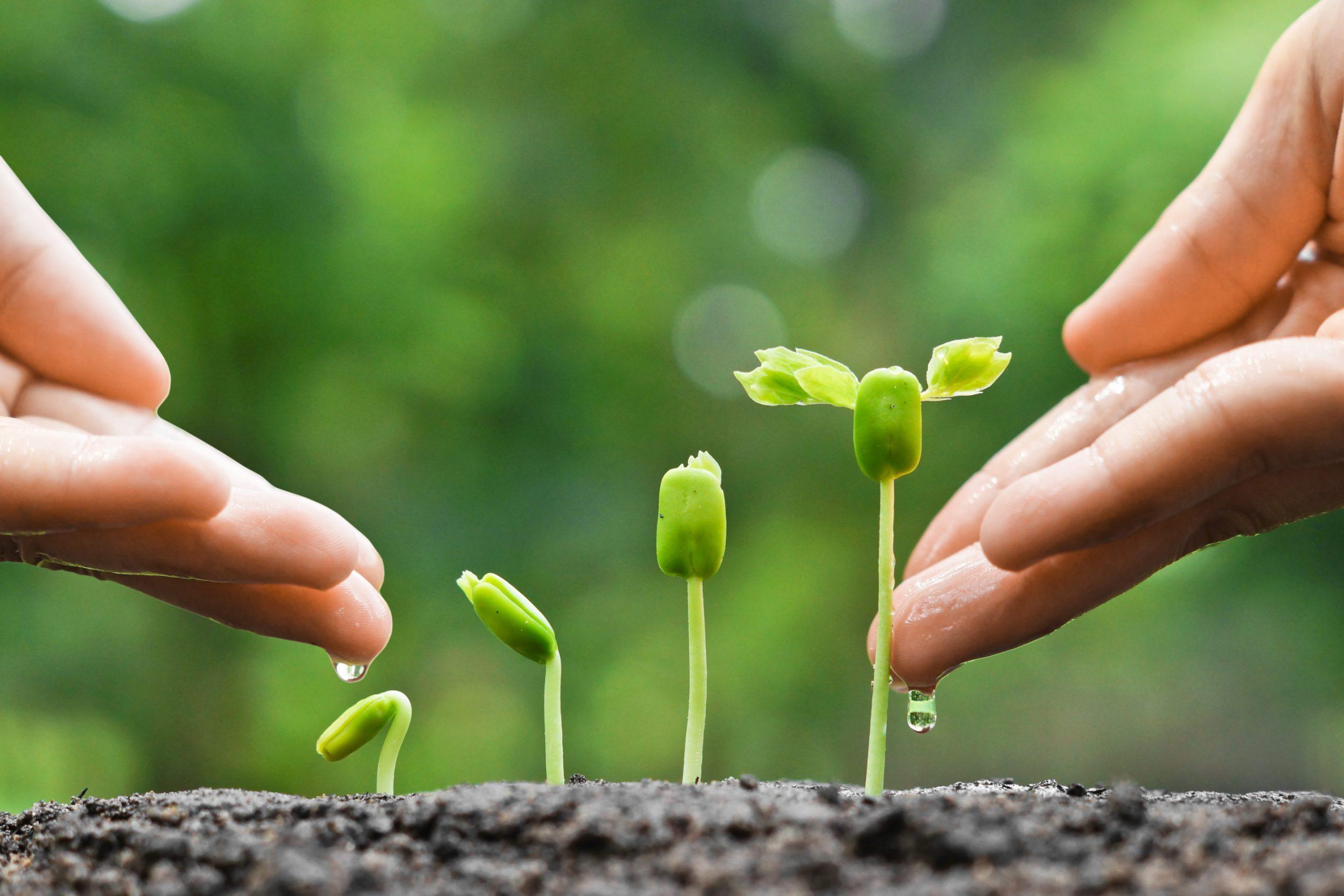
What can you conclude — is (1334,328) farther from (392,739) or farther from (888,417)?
(392,739)

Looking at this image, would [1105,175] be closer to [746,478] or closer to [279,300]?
[746,478]

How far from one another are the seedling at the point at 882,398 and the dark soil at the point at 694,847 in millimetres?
149

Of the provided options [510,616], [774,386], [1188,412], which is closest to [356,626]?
[510,616]

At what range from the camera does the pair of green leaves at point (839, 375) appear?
84 cm

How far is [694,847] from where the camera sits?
1.92 feet

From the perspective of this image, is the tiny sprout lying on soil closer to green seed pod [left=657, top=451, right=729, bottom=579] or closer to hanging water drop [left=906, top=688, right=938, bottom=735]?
green seed pod [left=657, top=451, right=729, bottom=579]

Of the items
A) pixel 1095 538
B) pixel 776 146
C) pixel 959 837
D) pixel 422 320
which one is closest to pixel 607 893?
pixel 959 837

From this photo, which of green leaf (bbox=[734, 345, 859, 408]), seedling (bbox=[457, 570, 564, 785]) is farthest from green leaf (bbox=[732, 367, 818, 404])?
seedling (bbox=[457, 570, 564, 785])

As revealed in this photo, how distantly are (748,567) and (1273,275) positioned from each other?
11.8 ft

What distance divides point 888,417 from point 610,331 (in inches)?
156

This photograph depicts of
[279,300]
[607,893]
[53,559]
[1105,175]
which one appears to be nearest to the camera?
[607,893]

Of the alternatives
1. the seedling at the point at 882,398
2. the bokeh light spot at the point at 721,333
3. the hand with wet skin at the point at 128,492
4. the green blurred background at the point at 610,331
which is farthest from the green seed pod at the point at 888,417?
the bokeh light spot at the point at 721,333

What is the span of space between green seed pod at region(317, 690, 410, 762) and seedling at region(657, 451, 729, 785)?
0.28 meters

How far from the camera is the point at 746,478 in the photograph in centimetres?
468
